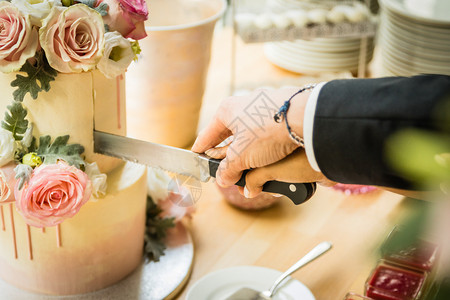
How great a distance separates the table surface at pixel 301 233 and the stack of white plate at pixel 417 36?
0.40 m

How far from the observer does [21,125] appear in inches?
28.8

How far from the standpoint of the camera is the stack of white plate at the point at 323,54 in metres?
1.58

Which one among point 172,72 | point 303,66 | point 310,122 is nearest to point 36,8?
point 310,122

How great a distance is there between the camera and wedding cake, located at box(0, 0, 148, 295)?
0.68 meters

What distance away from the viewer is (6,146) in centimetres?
71

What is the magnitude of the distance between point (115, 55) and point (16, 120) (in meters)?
0.16

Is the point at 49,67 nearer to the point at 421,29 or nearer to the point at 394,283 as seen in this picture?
the point at 394,283

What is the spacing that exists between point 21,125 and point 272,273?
0.45m

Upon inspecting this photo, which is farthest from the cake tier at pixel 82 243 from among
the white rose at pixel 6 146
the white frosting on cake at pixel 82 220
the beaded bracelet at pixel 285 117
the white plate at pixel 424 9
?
the white plate at pixel 424 9

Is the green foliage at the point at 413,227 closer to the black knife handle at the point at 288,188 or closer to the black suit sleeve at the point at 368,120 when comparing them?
the black suit sleeve at the point at 368,120

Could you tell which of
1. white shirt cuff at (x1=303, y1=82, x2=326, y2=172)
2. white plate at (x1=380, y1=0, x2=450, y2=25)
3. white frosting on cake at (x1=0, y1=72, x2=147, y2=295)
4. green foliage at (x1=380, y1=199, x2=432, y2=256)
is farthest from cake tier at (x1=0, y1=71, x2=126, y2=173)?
white plate at (x1=380, y1=0, x2=450, y2=25)

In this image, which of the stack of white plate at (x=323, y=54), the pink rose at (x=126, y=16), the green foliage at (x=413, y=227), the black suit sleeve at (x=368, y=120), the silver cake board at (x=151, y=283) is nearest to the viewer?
the green foliage at (x=413, y=227)

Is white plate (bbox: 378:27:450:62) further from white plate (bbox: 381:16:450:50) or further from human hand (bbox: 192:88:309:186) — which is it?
human hand (bbox: 192:88:309:186)

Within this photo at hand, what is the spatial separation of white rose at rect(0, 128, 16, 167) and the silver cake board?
26 centimetres
